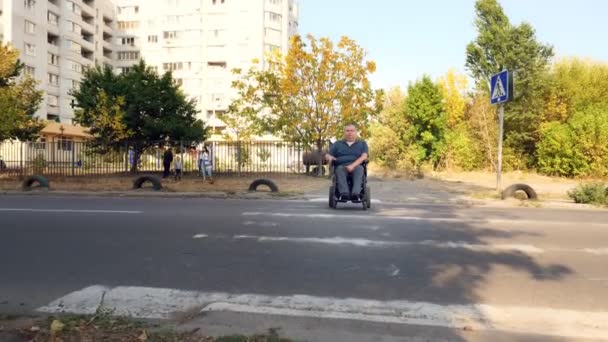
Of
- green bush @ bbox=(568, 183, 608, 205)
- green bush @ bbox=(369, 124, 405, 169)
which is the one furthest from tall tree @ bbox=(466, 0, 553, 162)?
green bush @ bbox=(568, 183, 608, 205)

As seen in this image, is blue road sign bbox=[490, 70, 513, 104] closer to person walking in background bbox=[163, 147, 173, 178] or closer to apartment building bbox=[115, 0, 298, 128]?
person walking in background bbox=[163, 147, 173, 178]

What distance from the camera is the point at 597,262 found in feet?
18.7

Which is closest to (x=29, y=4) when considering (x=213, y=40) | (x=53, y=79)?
(x=53, y=79)

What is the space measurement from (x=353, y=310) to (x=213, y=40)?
73.8 m

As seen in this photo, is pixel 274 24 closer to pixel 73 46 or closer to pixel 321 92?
pixel 73 46

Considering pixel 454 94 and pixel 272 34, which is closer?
pixel 454 94

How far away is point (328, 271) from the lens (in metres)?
5.14

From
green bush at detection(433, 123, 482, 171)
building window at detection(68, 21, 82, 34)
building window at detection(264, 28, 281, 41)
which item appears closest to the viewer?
green bush at detection(433, 123, 482, 171)

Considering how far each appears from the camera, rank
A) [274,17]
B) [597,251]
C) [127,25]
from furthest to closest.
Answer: [127,25] < [274,17] < [597,251]

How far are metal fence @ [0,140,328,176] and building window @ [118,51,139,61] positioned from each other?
193ft

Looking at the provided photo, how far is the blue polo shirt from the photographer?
10.3 metres

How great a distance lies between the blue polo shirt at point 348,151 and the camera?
10.3m

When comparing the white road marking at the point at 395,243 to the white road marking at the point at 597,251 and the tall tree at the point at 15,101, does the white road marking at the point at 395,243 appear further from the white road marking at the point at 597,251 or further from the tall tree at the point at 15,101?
the tall tree at the point at 15,101

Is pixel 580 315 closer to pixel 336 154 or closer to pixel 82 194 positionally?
pixel 336 154
